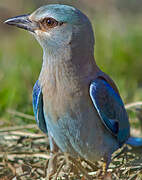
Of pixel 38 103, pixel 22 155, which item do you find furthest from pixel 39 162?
pixel 38 103

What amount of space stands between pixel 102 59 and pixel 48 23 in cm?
329

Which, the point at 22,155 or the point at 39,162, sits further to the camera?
the point at 22,155

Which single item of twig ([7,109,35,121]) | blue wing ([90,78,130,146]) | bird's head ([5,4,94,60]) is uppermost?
bird's head ([5,4,94,60])

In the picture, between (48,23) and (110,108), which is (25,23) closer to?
(48,23)

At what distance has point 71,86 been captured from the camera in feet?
12.3

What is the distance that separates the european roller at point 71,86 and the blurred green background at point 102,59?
134cm

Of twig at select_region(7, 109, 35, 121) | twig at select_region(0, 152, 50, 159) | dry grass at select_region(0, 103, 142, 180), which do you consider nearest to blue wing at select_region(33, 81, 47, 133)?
dry grass at select_region(0, 103, 142, 180)

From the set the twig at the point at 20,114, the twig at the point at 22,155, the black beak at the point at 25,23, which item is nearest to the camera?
the black beak at the point at 25,23

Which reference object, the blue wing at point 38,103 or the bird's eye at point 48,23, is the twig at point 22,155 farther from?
the bird's eye at point 48,23

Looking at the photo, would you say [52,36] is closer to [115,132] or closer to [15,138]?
[115,132]

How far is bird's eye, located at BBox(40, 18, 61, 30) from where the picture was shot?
379cm

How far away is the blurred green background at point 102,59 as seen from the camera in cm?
580

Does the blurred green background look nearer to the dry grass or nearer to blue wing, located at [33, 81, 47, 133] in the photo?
the dry grass

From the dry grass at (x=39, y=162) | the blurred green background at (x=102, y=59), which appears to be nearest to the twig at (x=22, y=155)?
the dry grass at (x=39, y=162)
